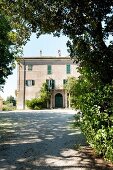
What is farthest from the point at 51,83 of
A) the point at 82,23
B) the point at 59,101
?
the point at 82,23

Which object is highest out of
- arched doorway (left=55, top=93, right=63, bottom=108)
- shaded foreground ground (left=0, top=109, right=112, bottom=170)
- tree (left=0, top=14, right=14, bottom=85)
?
tree (left=0, top=14, right=14, bottom=85)

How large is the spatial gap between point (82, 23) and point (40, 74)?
40.9 m

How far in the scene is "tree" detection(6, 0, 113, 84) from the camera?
1005 cm

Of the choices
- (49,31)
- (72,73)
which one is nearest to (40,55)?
(72,73)

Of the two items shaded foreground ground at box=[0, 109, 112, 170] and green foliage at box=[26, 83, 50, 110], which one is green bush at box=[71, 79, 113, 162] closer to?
shaded foreground ground at box=[0, 109, 112, 170]

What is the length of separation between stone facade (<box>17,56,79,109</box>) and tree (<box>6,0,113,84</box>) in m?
39.5

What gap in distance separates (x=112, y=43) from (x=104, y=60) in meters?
0.61

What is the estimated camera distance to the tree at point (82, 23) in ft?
33.0

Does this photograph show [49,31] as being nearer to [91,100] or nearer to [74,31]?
[74,31]

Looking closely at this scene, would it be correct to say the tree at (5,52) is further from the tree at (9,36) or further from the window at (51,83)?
the window at (51,83)

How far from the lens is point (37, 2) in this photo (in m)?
10.1

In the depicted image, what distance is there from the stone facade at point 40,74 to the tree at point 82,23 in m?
39.5

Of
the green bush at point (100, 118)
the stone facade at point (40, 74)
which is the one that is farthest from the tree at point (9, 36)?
the stone facade at point (40, 74)

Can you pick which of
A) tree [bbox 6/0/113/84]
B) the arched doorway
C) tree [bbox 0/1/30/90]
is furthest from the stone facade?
tree [bbox 6/0/113/84]
